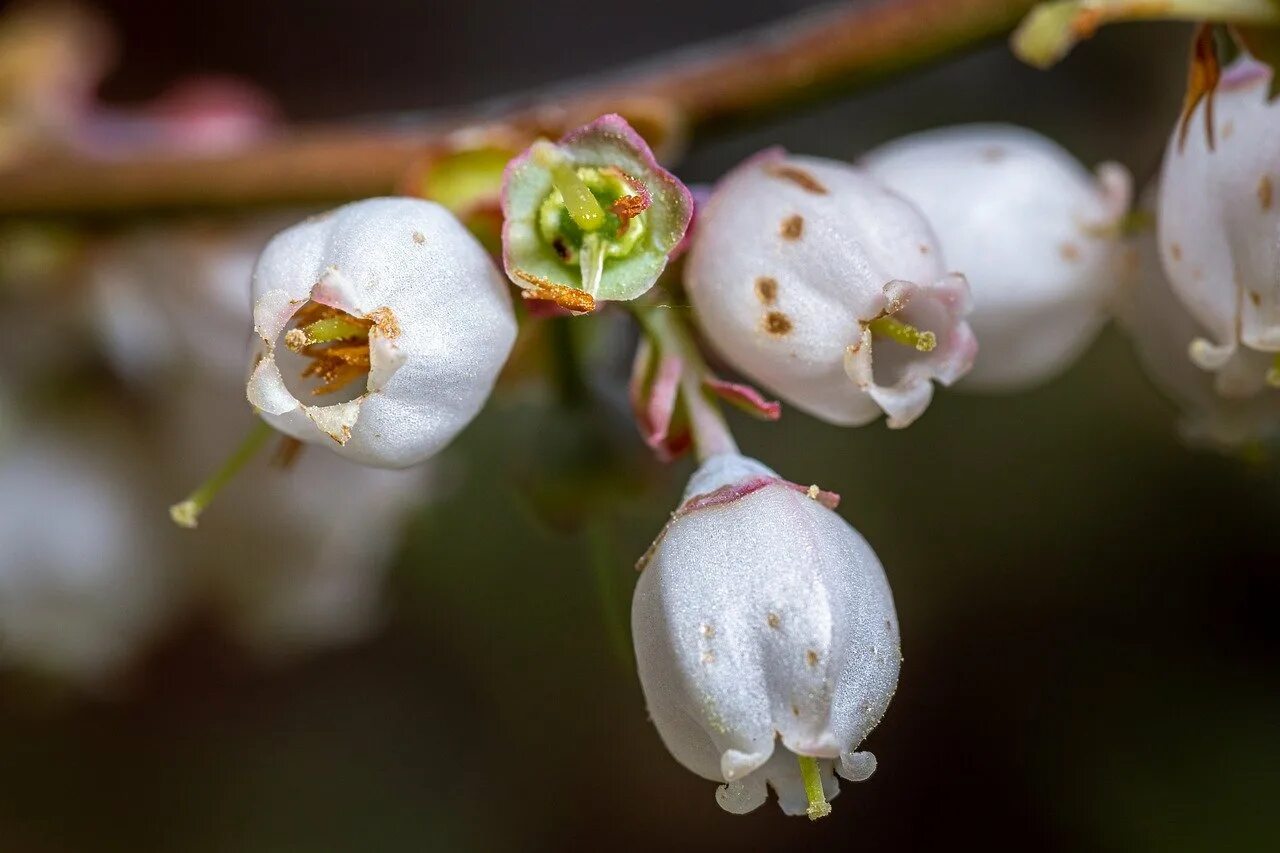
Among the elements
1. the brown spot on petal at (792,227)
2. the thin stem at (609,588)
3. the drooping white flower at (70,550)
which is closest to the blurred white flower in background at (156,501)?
the drooping white flower at (70,550)

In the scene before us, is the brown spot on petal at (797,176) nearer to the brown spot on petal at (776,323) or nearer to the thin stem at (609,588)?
the brown spot on petal at (776,323)

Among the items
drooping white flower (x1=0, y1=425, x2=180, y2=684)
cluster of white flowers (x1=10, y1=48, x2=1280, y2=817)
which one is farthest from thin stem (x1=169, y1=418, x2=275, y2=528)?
drooping white flower (x1=0, y1=425, x2=180, y2=684)

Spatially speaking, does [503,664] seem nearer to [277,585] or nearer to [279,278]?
[277,585]

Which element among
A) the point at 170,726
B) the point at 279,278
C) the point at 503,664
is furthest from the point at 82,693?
the point at 279,278

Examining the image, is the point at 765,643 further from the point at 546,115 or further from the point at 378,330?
the point at 546,115

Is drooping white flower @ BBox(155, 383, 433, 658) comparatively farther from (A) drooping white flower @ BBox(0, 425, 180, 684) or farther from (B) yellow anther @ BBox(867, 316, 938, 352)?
(B) yellow anther @ BBox(867, 316, 938, 352)

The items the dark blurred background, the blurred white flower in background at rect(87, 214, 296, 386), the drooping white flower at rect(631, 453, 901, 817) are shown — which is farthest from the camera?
the dark blurred background

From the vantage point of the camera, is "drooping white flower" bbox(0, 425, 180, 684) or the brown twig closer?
the brown twig
